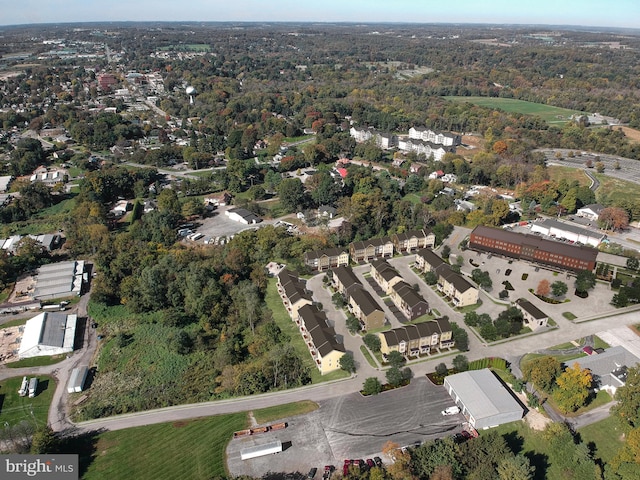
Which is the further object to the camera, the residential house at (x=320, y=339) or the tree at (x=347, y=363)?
the residential house at (x=320, y=339)

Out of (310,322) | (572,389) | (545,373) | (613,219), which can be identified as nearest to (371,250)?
(310,322)

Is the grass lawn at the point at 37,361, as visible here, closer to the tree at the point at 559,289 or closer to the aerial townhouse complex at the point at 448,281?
the aerial townhouse complex at the point at 448,281

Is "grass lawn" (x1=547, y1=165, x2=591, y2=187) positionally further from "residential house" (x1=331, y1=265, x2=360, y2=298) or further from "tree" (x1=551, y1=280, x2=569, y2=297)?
"residential house" (x1=331, y1=265, x2=360, y2=298)

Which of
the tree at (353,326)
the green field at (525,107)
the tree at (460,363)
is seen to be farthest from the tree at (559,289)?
the green field at (525,107)

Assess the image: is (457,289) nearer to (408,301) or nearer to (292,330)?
(408,301)

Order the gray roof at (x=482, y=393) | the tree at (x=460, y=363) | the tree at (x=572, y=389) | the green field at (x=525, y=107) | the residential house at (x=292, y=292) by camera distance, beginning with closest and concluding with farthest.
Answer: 1. the gray roof at (x=482, y=393)
2. the tree at (x=572, y=389)
3. the tree at (x=460, y=363)
4. the residential house at (x=292, y=292)
5. the green field at (x=525, y=107)

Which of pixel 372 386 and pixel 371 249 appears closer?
pixel 372 386

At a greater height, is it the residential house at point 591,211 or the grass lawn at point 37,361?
the residential house at point 591,211

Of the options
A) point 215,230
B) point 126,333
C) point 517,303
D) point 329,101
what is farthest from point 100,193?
point 329,101
